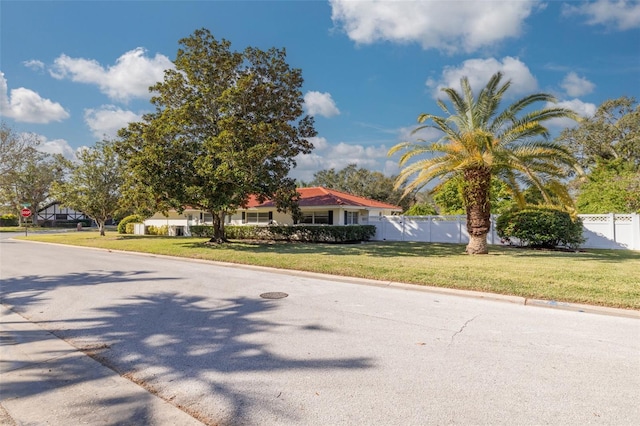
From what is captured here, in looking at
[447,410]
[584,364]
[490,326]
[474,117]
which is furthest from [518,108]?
[447,410]

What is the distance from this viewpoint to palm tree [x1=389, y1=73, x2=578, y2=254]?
1422 centimetres

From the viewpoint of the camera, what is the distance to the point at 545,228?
56.5 ft

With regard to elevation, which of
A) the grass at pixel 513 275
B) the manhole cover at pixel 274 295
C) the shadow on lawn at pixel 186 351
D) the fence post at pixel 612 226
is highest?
the fence post at pixel 612 226

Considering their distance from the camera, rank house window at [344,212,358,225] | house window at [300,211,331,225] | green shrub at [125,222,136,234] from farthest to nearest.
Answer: green shrub at [125,222,136,234], house window at [344,212,358,225], house window at [300,211,331,225]

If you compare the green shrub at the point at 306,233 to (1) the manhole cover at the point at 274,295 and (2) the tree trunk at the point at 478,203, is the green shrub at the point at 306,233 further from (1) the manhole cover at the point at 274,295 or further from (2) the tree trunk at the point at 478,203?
(1) the manhole cover at the point at 274,295

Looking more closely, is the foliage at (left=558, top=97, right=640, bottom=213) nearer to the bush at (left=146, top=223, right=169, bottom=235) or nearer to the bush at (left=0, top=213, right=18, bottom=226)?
the bush at (left=146, top=223, right=169, bottom=235)

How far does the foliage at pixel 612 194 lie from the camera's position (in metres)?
22.5

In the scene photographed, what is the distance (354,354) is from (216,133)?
16787 mm

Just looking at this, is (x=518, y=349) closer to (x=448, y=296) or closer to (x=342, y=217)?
(x=448, y=296)

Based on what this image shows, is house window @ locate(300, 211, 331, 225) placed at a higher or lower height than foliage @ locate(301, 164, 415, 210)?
lower

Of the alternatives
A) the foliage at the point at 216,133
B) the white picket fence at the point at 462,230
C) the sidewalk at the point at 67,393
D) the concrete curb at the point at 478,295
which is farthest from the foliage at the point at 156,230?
the sidewalk at the point at 67,393

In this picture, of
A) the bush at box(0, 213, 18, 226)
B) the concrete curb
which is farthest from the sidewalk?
the bush at box(0, 213, 18, 226)

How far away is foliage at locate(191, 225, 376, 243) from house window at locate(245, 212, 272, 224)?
6.23ft

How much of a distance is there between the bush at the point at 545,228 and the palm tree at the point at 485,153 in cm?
225
